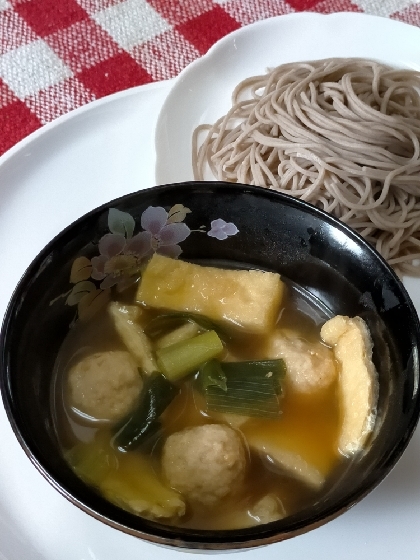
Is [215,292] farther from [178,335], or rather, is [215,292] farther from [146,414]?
[146,414]

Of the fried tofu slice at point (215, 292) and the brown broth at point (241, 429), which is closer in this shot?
the brown broth at point (241, 429)

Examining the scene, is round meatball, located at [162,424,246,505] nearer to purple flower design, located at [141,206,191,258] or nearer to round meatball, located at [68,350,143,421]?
round meatball, located at [68,350,143,421]

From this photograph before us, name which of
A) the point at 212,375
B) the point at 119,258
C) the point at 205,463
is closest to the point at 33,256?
the point at 119,258

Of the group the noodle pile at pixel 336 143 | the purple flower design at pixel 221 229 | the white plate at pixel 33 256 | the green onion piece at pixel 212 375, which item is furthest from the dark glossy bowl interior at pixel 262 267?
the noodle pile at pixel 336 143

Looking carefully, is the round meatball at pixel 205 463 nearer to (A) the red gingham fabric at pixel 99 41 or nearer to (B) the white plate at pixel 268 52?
(B) the white plate at pixel 268 52

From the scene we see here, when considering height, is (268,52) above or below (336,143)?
above

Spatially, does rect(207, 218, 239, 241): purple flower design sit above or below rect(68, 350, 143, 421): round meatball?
above

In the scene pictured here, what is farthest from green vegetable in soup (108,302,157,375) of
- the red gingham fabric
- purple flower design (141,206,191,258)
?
the red gingham fabric
